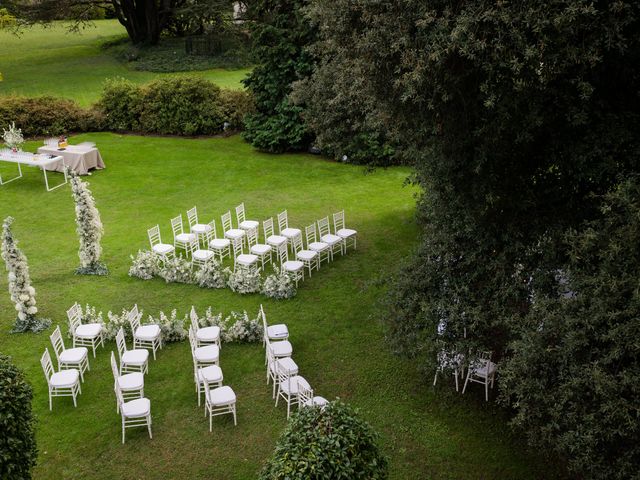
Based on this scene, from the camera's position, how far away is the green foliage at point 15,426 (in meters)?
7.49

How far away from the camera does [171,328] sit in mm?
12438

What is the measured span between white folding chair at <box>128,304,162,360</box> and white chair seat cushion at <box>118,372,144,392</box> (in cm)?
128

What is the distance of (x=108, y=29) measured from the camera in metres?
55.9

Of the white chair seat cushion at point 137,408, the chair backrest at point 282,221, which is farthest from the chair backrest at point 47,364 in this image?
the chair backrest at point 282,221

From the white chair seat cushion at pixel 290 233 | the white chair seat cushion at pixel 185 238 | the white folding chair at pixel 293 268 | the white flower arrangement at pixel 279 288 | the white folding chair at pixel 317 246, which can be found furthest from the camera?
the white chair seat cushion at pixel 290 233

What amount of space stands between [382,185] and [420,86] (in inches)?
560

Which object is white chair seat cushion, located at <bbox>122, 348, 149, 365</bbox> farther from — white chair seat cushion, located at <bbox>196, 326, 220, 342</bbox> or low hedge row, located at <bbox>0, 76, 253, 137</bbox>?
low hedge row, located at <bbox>0, 76, 253, 137</bbox>

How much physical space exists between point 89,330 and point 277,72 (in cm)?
1513

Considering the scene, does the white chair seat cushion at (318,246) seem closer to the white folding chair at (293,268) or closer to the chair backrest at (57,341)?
the white folding chair at (293,268)

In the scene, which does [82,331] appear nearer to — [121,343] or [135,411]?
[121,343]

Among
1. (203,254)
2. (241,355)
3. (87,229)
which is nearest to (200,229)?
(203,254)

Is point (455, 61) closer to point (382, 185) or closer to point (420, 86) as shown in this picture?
point (420, 86)

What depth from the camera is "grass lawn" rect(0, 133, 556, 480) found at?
373 inches

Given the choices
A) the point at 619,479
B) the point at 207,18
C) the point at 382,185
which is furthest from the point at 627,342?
the point at 207,18
